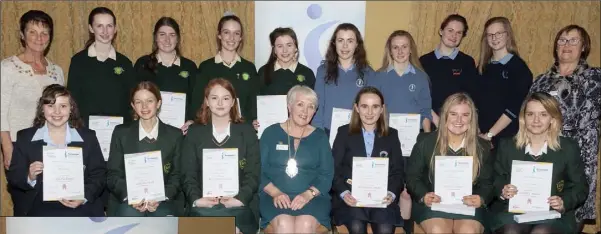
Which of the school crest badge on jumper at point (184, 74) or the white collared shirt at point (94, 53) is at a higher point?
the white collared shirt at point (94, 53)

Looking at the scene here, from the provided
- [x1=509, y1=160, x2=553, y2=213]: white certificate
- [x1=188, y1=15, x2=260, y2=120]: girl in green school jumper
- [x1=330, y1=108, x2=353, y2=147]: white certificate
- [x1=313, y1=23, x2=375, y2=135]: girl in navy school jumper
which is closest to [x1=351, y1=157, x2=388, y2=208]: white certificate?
[x1=330, y1=108, x2=353, y2=147]: white certificate

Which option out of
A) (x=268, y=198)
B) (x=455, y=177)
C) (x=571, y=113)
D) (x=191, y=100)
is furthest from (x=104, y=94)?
(x=571, y=113)

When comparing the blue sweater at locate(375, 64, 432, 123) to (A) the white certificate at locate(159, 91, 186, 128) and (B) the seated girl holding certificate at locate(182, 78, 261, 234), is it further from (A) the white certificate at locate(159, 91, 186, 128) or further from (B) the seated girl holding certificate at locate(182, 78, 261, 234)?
(A) the white certificate at locate(159, 91, 186, 128)

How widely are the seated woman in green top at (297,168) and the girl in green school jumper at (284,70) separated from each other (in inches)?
23.6

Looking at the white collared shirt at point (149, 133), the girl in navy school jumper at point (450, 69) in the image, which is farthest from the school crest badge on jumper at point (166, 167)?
the girl in navy school jumper at point (450, 69)

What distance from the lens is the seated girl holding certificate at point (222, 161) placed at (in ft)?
17.0

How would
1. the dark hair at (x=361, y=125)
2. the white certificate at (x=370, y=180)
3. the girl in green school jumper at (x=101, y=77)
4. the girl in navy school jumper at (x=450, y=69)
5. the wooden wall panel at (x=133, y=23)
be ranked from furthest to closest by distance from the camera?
the wooden wall panel at (x=133, y=23) → the girl in navy school jumper at (x=450, y=69) → the girl in green school jumper at (x=101, y=77) → the dark hair at (x=361, y=125) → the white certificate at (x=370, y=180)

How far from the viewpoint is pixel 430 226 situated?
16.8ft

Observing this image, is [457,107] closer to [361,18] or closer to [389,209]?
[389,209]

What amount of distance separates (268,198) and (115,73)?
1.87 meters

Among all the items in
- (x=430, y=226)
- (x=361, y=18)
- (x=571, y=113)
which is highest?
(x=361, y=18)

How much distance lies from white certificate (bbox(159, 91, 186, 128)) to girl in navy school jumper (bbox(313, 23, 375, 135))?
1162mm

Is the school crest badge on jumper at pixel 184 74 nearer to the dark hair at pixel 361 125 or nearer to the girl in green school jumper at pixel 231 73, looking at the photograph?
the girl in green school jumper at pixel 231 73

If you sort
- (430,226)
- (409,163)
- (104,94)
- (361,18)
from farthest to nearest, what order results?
1. (361,18)
2. (104,94)
3. (409,163)
4. (430,226)
